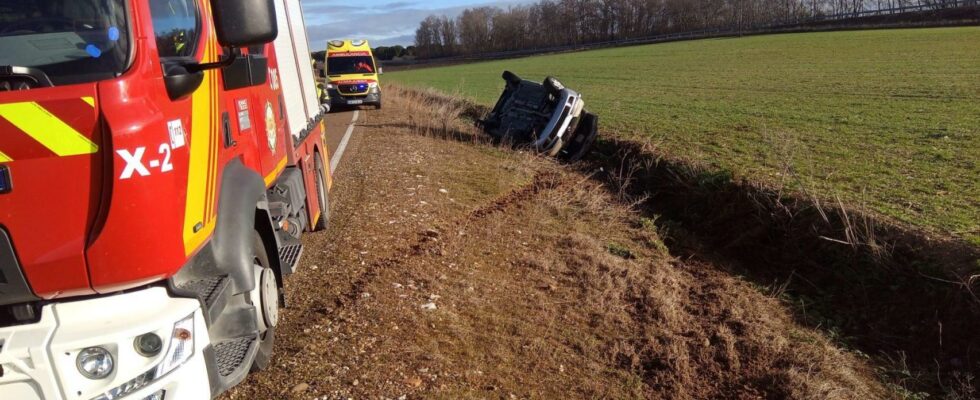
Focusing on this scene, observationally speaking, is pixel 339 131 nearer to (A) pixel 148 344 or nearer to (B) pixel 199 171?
(B) pixel 199 171

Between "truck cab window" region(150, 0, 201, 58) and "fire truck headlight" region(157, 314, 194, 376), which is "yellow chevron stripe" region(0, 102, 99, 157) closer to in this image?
"truck cab window" region(150, 0, 201, 58)

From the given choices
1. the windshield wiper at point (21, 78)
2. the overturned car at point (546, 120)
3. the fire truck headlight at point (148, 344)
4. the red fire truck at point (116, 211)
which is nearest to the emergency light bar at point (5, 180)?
the red fire truck at point (116, 211)

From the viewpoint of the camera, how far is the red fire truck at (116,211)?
83.1 inches

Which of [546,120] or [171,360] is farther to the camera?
[546,120]

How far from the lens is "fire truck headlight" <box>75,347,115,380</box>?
2158 mm

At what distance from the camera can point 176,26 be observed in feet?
9.48

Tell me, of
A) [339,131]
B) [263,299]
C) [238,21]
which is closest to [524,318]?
[263,299]

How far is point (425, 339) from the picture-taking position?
13.5 ft

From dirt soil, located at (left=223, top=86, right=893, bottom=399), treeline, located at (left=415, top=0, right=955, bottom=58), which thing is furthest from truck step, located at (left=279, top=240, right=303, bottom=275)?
treeline, located at (left=415, top=0, right=955, bottom=58)

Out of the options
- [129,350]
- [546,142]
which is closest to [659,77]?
[546,142]

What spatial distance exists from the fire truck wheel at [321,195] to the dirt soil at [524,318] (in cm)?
20

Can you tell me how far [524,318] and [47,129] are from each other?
321cm

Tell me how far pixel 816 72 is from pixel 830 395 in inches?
963

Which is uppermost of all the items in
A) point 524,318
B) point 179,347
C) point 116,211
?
point 116,211
